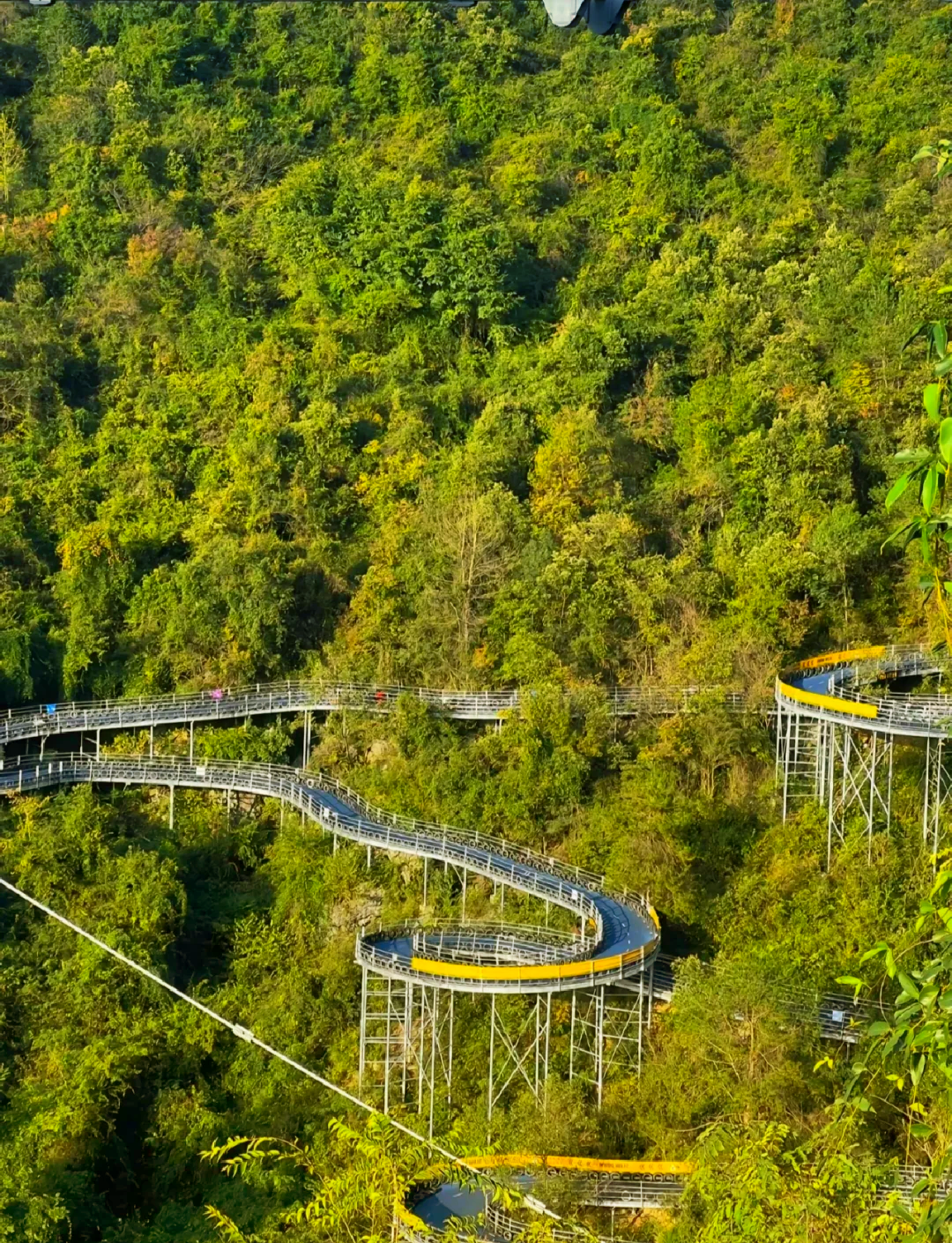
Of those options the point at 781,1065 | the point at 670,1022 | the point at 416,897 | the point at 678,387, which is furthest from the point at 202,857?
the point at 678,387

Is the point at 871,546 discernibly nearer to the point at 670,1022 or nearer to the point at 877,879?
the point at 877,879

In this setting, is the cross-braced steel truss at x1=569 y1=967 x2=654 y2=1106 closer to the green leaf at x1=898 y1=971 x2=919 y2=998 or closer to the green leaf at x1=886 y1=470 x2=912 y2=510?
the green leaf at x1=898 y1=971 x2=919 y2=998

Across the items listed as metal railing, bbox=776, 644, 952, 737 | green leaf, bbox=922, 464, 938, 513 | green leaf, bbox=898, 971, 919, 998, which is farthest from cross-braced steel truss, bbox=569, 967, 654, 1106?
green leaf, bbox=922, 464, 938, 513

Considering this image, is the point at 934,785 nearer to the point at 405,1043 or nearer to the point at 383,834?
the point at 383,834

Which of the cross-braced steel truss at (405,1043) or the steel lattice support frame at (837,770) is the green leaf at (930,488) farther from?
the steel lattice support frame at (837,770)

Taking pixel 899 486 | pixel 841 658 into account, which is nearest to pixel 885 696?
pixel 841 658

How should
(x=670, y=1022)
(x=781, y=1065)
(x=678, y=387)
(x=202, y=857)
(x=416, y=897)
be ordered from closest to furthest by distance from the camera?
(x=781, y=1065), (x=670, y=1022), (x=416, y=897), (x=202, y=857), (x=678, y=387)
